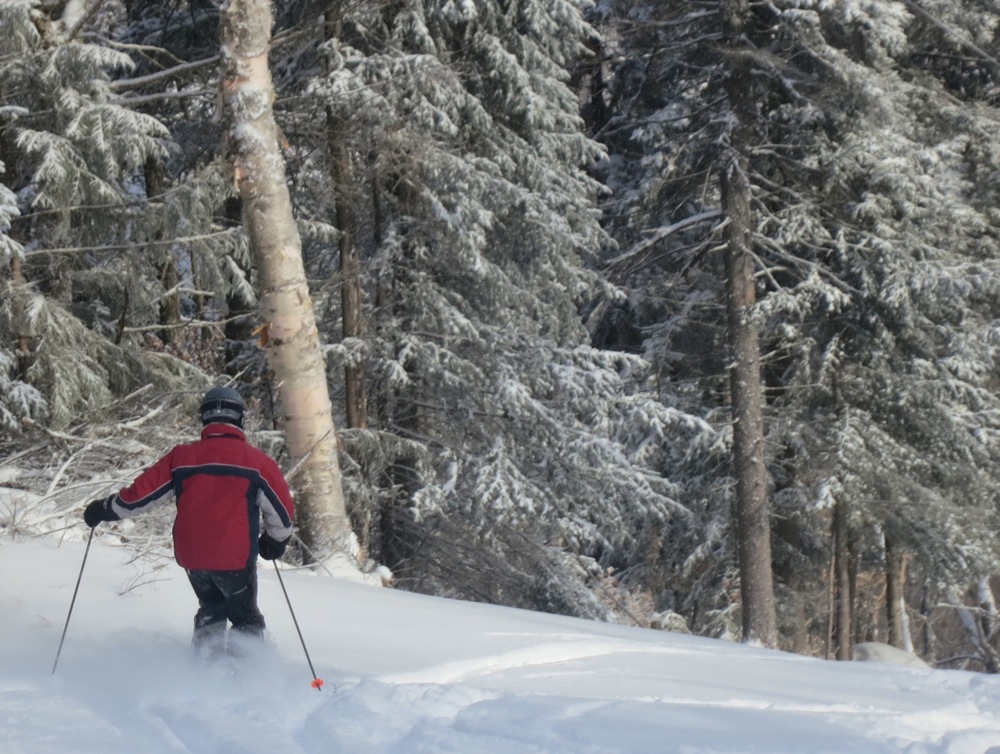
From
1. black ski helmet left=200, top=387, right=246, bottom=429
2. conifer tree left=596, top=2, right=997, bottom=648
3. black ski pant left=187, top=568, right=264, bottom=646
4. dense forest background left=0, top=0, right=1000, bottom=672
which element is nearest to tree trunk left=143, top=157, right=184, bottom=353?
dense forest background left=0, top=0, right=1000, bottom=672

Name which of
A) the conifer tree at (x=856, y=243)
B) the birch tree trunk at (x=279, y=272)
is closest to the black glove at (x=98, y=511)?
the birch tree trunk at (x=279, y=272)

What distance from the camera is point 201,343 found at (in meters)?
14.1

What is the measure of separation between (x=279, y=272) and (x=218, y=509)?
336cm

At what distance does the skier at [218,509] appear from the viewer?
15.2ft

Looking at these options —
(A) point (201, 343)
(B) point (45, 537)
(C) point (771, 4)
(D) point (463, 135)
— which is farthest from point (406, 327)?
(C) point (771, 4)

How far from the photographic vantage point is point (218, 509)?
4645mm

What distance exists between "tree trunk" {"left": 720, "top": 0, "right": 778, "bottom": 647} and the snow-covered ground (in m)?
7.56

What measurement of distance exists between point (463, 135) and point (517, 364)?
271cm

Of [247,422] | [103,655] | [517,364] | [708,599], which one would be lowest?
[708,599]

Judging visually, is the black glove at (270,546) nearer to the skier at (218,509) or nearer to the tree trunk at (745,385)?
the skier at (218,509)

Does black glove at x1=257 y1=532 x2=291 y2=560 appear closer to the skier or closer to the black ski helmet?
the skier

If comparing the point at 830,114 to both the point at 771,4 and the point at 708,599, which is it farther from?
the point at 708,599

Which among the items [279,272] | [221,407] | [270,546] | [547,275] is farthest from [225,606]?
[547,275]

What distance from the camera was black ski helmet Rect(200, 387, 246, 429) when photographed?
475cm
